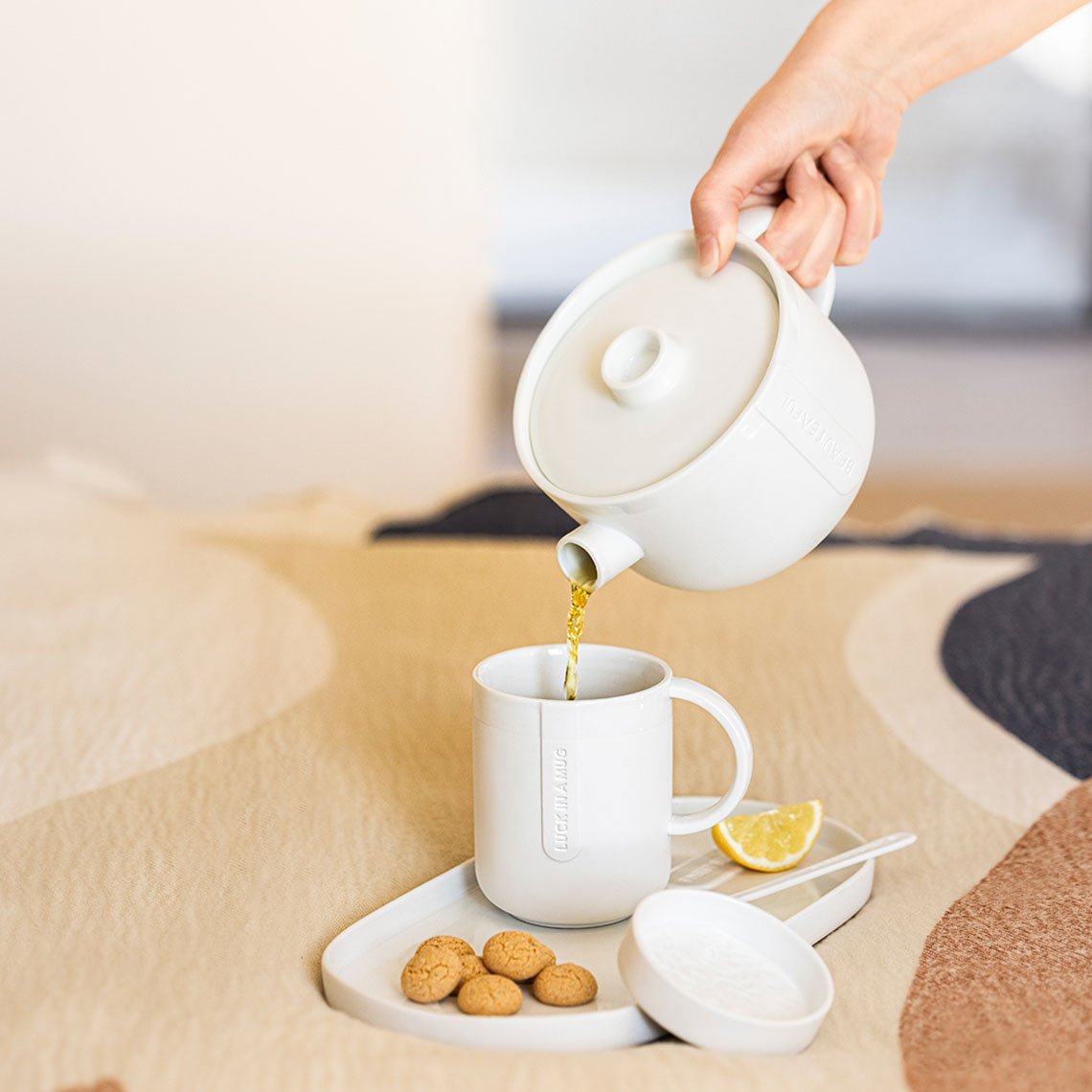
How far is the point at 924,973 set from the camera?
0.57 metres

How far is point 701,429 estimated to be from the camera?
0.55m

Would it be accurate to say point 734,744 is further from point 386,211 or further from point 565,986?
point 386,211

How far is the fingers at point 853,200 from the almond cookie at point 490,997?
0.52 m

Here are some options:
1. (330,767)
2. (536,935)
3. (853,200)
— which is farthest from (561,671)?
(853,200)

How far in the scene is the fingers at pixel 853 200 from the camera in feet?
2.68

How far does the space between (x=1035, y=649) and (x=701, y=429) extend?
54 cm

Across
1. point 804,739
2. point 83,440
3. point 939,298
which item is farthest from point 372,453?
point 804,739

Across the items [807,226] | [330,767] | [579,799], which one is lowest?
[330,767]

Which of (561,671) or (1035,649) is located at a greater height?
(561,671)

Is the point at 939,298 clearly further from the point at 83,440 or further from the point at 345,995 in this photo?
the point at 345,995

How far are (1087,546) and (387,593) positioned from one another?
2.28 feet

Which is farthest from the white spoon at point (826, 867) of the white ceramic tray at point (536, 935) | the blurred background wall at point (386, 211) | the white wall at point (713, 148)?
the white wall at point (713, 148)

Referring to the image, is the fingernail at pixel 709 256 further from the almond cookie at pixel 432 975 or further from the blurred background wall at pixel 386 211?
the blurred background wall at pixel 386 211

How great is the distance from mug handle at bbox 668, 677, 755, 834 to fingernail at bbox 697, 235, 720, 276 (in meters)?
0.21
